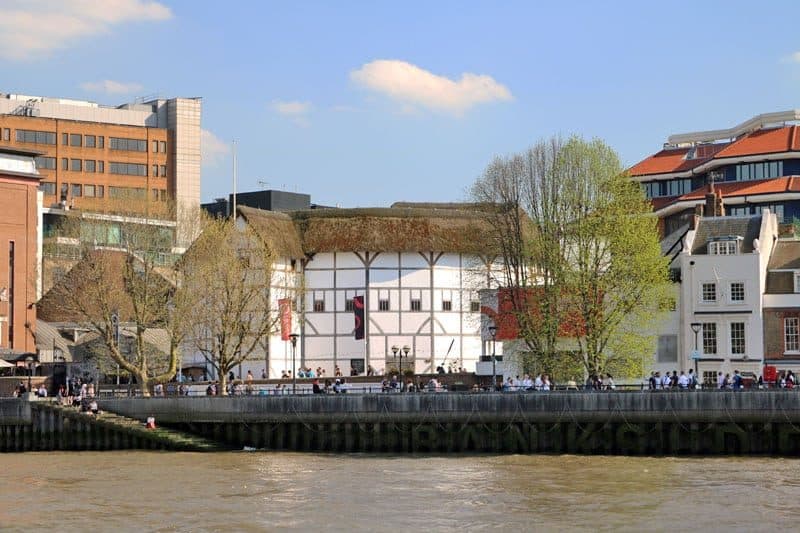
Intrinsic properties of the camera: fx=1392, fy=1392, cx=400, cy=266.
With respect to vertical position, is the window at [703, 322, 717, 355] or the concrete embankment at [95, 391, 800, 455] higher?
the window at [703, 322, 717, 355]

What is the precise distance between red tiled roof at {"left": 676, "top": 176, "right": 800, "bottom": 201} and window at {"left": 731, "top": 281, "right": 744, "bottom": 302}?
33400mm

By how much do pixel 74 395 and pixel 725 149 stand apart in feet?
214

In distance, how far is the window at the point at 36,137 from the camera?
138 metres

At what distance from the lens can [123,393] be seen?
72.2 m

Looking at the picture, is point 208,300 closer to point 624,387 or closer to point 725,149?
point 624,387

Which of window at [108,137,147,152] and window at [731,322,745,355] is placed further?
window at [108,137,147,152]

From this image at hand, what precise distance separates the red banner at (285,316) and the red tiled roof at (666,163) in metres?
47.3

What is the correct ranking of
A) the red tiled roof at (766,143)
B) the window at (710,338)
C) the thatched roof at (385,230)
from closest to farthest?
the window at (710,338), the thatched roof at (385,230), the red tiled roof at (766,143)

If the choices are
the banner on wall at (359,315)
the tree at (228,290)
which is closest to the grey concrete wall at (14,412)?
the tree at (228,290)

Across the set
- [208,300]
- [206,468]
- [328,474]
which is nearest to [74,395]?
[208,300]

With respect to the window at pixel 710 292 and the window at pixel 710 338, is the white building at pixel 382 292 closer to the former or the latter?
the window at pixel 710 292

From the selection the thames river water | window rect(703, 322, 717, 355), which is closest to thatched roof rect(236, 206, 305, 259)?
window rect(703, 322, 717, 355)

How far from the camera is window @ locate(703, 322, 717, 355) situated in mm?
72125

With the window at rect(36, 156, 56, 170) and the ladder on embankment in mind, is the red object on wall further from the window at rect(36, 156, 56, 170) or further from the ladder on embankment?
the window at rect(36, 156, 56, 170)
